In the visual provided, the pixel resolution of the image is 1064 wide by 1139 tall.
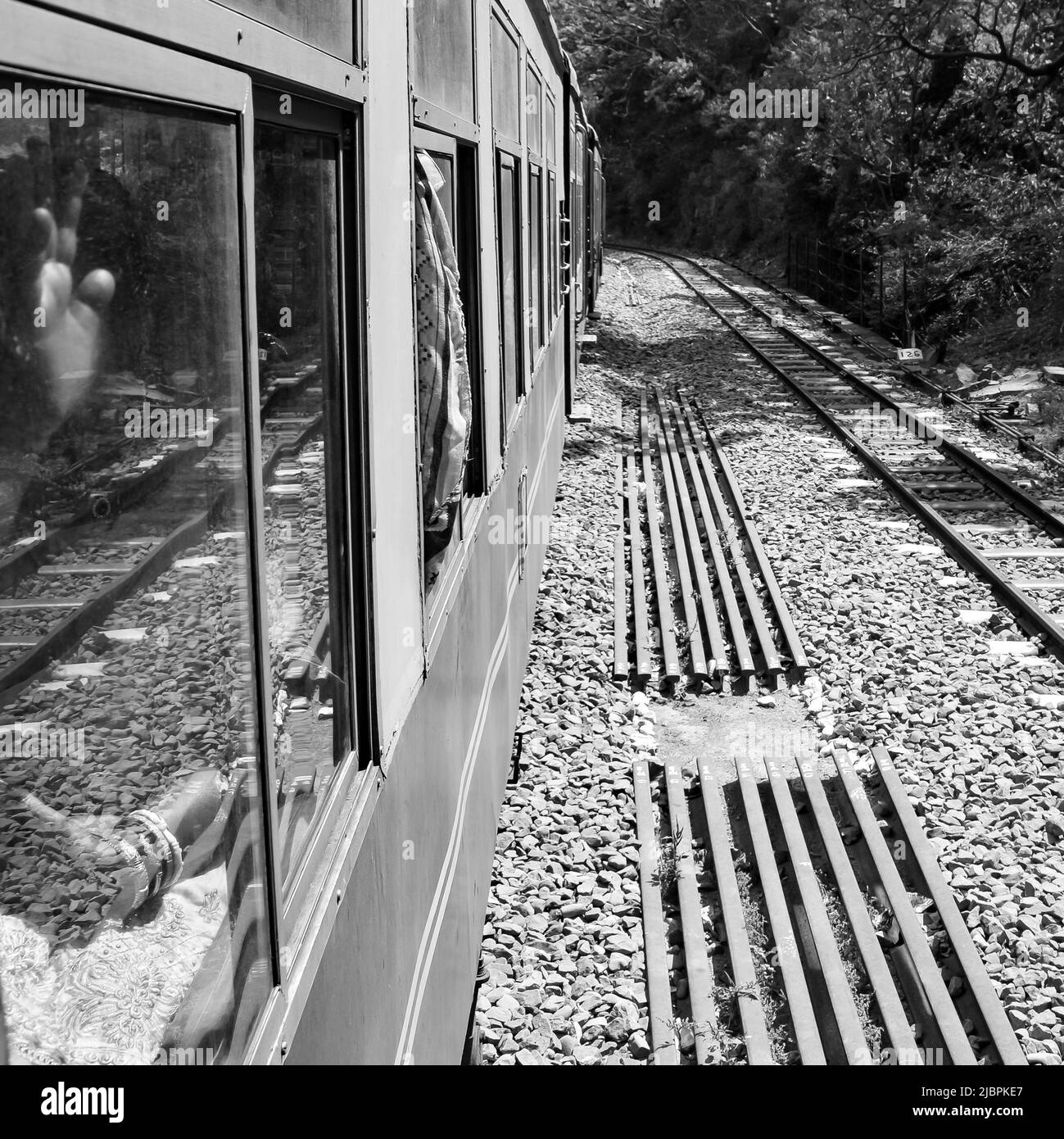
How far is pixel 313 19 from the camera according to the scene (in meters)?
1.90

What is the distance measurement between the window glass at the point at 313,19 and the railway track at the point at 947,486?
21.4 ft

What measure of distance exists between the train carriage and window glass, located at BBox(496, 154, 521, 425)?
2.16 m

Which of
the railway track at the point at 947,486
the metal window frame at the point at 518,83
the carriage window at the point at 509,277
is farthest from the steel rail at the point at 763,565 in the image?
the metal window frame at the point at 518,83

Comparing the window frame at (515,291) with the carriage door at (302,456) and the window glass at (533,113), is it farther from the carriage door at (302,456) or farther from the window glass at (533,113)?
the carriage door at (302,456)

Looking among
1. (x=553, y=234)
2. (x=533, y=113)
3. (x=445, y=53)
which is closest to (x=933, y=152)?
Result: (x=553, y=234)

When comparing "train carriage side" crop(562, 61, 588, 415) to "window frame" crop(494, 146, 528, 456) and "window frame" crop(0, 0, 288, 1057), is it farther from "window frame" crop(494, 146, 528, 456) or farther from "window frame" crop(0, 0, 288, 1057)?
"window frame" crop(0, 0, 288, 1057)

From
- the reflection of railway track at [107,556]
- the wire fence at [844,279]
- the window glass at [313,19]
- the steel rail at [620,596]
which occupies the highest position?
the wire fence at [844,279]

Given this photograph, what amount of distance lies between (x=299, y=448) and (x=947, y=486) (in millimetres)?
10547

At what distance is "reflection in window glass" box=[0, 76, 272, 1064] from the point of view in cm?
114

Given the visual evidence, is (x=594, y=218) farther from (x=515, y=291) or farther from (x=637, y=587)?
(x=515, y=291)

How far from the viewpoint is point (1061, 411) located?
14.6 meters

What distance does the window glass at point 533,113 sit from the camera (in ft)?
21.6

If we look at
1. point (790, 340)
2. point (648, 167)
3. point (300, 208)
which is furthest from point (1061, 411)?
point (648, 167)

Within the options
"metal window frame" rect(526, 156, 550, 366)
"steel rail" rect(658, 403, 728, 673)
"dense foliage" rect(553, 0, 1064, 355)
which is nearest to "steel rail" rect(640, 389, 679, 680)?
"steel rail" rect(658, 403, 728, 673)
